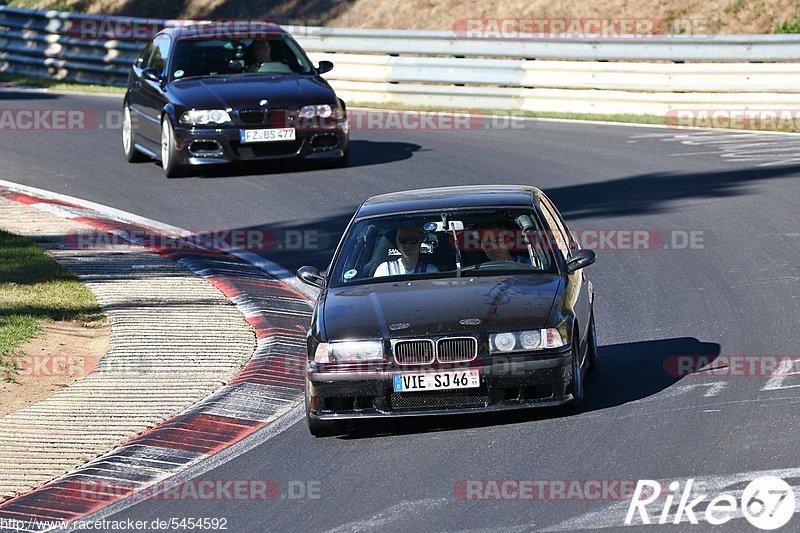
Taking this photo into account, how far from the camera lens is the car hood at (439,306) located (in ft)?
28.0

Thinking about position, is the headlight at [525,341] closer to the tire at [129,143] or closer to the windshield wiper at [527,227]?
the windshield wiper at [527,227]

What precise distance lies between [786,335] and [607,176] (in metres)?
7.52

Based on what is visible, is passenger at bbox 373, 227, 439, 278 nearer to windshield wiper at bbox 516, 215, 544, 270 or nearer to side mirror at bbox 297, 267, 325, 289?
side mirror at bbox 297, 267, 325, 289

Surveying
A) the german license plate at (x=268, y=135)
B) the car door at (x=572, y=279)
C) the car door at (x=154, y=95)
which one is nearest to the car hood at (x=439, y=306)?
Result: the car door at (x=572, y=279)

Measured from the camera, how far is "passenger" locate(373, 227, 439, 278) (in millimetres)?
9539

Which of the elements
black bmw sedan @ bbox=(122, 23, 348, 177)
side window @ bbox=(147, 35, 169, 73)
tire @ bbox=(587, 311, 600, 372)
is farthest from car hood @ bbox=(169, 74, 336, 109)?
tire @ bbox=(587, 311, 600, 372)

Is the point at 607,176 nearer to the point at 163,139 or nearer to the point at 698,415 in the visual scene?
the point at 163,139

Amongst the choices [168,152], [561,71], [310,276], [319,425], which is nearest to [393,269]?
[310,276]

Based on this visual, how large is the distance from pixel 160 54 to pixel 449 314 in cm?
1198

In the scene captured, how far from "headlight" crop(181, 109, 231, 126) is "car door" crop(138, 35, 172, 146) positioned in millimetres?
635

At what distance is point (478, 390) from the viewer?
27.5ft

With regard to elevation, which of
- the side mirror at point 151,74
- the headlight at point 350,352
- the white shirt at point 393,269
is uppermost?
the side mirror at point 151,74

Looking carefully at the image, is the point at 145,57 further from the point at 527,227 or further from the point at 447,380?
the point at 447,380

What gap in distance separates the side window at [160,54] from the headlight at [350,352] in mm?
11279
